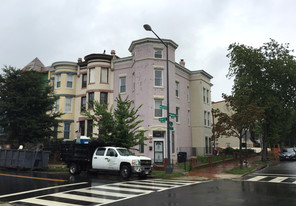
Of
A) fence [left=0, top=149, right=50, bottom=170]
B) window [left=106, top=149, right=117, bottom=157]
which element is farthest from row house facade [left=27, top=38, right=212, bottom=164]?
window [left=106, top=149, right=117, bottom=157]

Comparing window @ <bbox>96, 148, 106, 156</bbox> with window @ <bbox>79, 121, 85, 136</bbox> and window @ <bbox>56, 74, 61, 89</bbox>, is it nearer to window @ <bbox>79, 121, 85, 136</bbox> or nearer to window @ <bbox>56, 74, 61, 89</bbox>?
window @ <bbox>79, 121, 85, 136</bbox>

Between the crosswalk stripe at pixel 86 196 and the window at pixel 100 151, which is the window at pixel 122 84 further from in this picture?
the crosswalk stripe at pixel 86 196

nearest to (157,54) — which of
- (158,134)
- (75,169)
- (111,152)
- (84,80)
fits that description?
(158,134)

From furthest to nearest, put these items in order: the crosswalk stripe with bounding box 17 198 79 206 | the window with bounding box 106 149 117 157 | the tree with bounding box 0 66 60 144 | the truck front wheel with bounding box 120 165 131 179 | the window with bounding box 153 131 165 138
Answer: the window with bounding box 153 131 165 138 < the tree with bounding box 0 66 60 144 < the window with bounding box 106 149 117 157 < the truck front wheel with bounding box 120 165 131 179 < the crosswalk stripe with bounding box 17 198 79 206

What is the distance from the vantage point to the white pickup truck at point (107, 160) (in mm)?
16266

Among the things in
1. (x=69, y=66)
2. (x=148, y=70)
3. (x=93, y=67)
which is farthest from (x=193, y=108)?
(x=69, y=66)

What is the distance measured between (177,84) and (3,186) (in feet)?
75.8

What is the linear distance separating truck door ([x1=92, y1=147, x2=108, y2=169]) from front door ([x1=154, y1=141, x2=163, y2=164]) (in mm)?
9918

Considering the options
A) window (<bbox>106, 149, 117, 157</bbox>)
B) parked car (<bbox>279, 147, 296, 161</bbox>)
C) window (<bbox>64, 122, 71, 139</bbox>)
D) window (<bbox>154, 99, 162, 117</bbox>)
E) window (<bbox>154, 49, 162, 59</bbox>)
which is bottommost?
parked car (<bbox>279, 147, 296, 161</bbox>)

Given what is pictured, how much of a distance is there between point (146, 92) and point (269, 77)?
1453cm

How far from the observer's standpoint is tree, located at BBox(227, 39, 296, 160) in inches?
1190

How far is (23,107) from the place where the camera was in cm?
2656

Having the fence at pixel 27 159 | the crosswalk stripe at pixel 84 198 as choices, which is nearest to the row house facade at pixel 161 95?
the fence at pixel 27 159

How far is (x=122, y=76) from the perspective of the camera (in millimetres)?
31438
